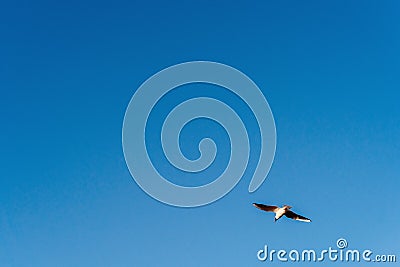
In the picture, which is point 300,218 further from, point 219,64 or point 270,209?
point 219,64

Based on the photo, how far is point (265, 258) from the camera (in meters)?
30.0

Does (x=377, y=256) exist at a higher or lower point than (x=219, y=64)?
lower

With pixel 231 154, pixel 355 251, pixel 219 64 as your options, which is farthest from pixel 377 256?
pixel 219 64

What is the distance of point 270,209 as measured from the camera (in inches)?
1192

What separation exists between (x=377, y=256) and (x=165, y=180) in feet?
20.6

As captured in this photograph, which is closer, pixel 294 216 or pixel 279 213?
pixel 279 213

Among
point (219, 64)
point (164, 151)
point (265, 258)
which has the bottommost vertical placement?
point (265, 258)

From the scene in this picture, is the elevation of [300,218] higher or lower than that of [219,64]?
lower

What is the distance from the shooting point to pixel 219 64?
30.4 m

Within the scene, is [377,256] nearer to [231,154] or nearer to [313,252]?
[313,252]

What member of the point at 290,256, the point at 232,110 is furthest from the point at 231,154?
the point at 290,256

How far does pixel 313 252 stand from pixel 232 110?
15.0 feet

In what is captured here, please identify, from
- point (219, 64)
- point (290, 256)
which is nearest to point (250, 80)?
point (219, 64)

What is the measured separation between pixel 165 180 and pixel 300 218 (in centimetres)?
396
